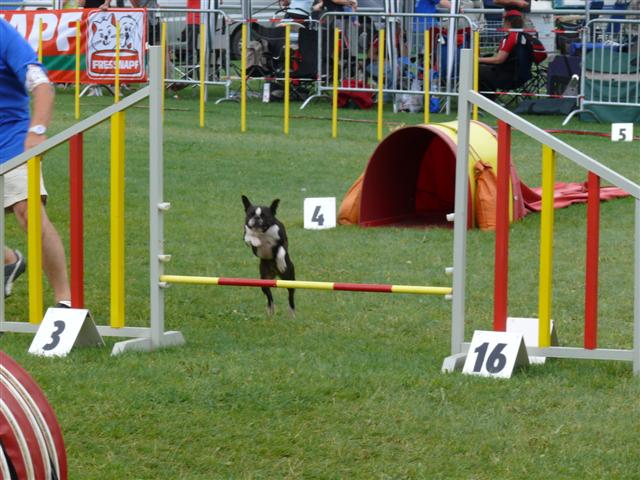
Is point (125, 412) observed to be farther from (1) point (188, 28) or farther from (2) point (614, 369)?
(1) point (188, 28)

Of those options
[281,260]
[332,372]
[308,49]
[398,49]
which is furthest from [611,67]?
[332,372]

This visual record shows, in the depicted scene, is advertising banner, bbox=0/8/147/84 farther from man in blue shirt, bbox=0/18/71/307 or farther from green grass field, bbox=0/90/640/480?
man in blue shirt, bbox=0/18/71/307

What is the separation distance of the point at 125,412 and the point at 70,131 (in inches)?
69.0

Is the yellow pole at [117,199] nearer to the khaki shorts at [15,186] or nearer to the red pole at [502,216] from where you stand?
the khaki shorts at [15,186]

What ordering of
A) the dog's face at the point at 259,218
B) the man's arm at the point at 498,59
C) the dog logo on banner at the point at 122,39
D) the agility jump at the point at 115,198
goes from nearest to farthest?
the agility jump at the point at 115,198 → the dog's face at the point at 259,218 → the dog logo on banner at the point at 122,39 → the man's arm at the point at 498,59

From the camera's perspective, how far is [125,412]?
528cm

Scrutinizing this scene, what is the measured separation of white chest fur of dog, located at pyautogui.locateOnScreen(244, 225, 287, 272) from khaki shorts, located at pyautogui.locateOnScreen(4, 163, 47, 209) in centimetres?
115

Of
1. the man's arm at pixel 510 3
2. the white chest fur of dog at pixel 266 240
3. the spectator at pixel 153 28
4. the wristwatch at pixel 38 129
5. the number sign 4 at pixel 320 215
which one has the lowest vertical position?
the number sign 4 at pixel 320 215

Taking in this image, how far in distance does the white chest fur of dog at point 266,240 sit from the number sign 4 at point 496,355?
1715mm

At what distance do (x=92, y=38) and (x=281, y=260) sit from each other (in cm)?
1134

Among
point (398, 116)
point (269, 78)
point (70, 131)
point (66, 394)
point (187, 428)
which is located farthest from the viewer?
point (269, 78)

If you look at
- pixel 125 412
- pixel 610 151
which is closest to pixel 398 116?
pixel 610 151

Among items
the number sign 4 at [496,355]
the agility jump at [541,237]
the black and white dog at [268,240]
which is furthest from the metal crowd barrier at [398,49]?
the number sign 4 at [496,355]

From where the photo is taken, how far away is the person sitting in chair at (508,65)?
18.3m
